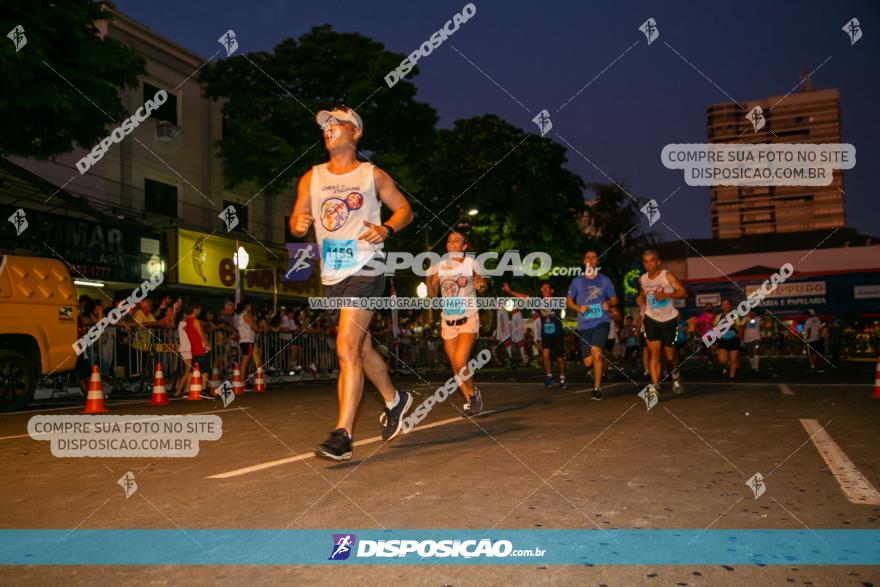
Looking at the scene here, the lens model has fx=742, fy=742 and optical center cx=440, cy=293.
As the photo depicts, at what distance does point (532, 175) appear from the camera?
33.9 metres

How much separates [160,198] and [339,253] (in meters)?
23.3

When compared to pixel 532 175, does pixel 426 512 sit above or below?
below

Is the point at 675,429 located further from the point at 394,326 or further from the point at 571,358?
the point at 571,358

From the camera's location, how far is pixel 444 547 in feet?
10.0

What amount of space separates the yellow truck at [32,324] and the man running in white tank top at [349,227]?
6.84 metres

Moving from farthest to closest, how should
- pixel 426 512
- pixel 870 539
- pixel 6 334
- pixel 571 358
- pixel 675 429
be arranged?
1. pixel 571 358
2. pixel 6 334
3. pixel 675 429
4. pixel 426 512
5. pixel 870 539

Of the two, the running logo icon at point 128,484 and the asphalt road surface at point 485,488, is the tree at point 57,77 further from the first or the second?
the running logo icon at point 128,484

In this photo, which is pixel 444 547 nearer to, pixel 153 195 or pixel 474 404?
pixel 474 404

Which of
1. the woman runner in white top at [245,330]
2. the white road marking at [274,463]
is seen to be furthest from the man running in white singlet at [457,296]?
the woman runner in white top at [245,330]

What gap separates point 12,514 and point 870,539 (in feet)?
13.4

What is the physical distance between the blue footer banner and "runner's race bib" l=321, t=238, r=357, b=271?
234 cm

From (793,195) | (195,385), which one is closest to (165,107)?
(195,385)

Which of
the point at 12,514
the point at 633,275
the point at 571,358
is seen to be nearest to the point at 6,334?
the point at 12,514

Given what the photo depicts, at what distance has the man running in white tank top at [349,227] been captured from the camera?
518 cm
